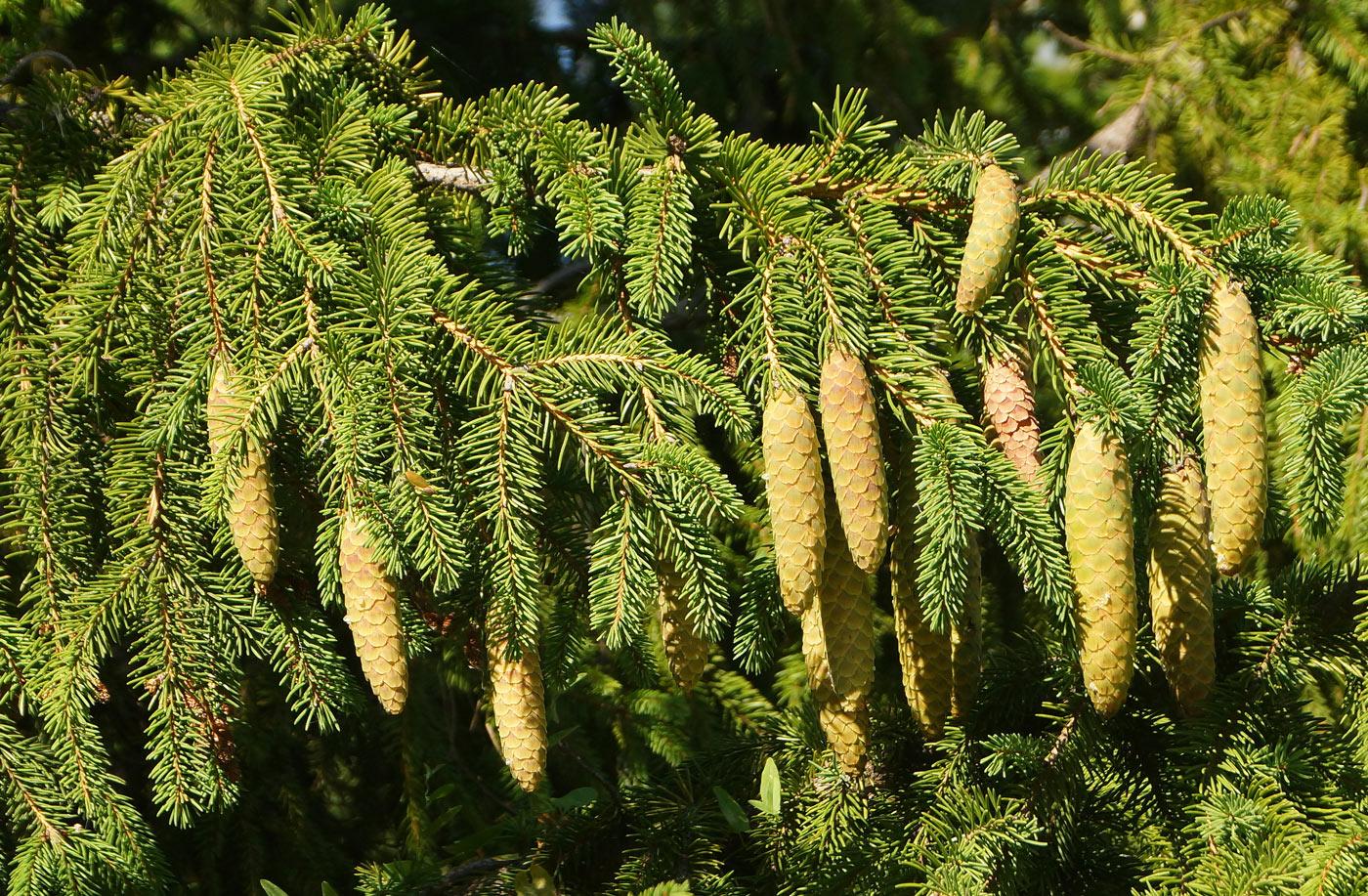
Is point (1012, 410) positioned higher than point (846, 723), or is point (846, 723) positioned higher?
point (1012, 410)

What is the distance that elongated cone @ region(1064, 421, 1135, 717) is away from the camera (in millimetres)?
1054

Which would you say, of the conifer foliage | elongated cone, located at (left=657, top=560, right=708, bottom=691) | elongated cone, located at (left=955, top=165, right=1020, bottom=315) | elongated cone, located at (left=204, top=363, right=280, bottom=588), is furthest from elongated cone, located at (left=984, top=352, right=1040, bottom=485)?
elongated cone, located at (left=204, top=363, right=280, bottom=588)

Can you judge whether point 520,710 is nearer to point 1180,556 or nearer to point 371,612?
point 371,612

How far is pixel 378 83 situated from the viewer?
1500 millimetres

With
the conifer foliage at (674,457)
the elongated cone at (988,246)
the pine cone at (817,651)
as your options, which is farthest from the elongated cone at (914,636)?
the elongated cone at (988,246)

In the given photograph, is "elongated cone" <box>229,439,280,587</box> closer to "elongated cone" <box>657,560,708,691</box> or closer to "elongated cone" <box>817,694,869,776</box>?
"elongated cone" <box>657,560,708,691</box>

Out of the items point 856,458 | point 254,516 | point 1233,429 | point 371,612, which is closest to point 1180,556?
point 1233,429

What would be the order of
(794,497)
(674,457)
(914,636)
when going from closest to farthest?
(794,497)
(674,457)
(914,636)

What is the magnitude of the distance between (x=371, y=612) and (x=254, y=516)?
0.16 meters

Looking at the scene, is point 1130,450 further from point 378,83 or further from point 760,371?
point 378,83

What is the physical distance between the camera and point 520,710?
3.92 feet

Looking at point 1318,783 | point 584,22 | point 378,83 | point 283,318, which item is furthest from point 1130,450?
point 584,22

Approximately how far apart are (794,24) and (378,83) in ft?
6.35

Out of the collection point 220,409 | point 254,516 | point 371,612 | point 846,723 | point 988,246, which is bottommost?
point 846,723
